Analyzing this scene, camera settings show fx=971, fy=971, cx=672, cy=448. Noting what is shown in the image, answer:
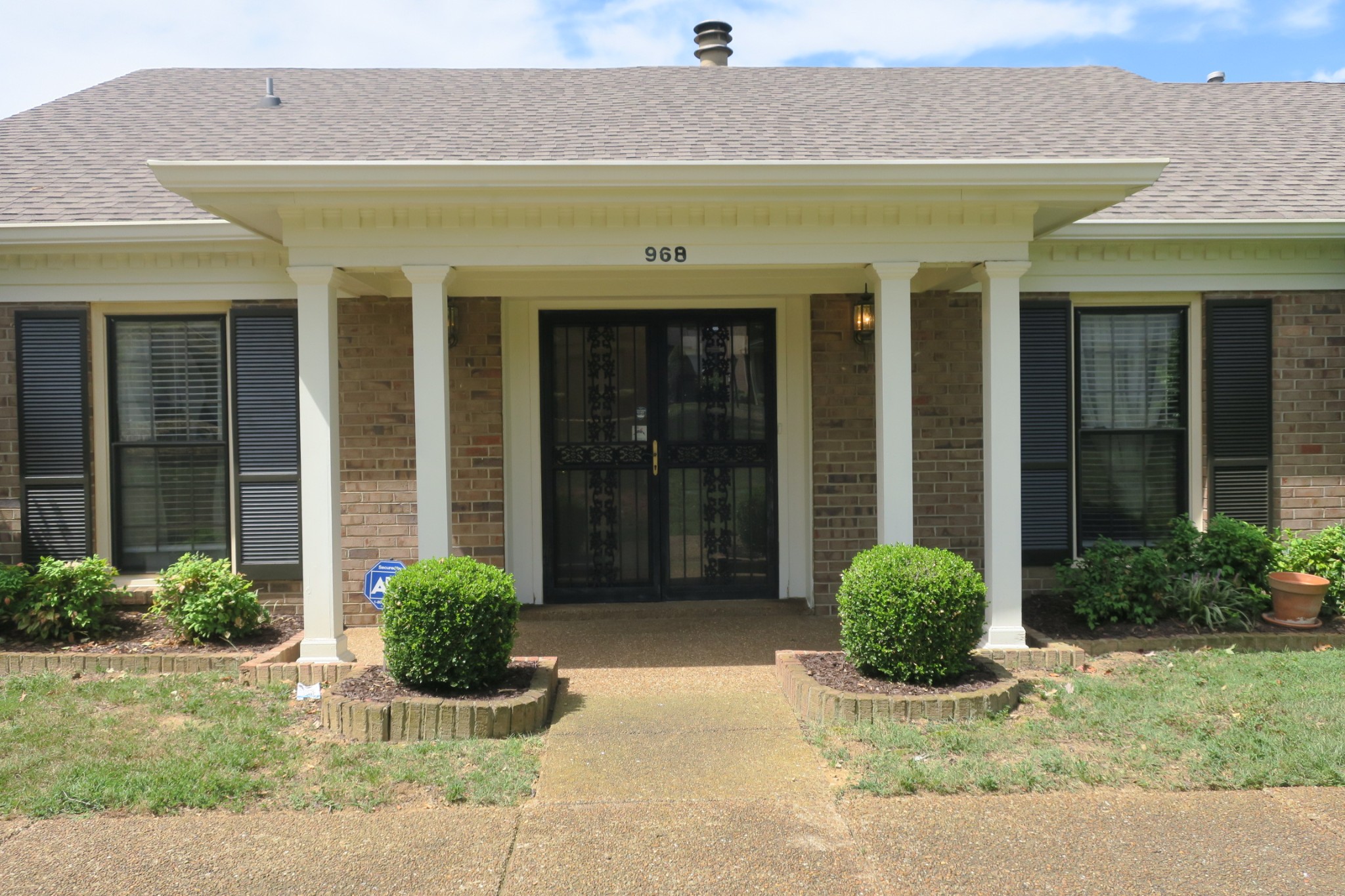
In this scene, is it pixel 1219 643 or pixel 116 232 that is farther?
pixel 116 232

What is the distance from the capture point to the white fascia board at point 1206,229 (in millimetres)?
6816

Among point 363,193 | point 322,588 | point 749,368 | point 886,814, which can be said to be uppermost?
point 363,193

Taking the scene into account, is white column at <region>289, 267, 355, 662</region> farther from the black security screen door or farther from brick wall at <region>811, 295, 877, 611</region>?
brick wall at <region>811, 295, 877, 611</region>

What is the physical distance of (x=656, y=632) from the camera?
709 centimetres

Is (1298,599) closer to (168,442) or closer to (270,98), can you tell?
(168,442)

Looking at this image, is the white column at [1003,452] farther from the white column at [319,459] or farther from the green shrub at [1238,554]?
the white column at [319,459]

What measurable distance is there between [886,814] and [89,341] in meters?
6.44

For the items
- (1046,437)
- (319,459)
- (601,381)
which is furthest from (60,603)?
(1046,437)

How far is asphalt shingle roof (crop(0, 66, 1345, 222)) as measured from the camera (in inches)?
277

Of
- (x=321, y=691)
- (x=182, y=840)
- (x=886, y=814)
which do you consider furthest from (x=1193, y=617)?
(x=182, y=840)

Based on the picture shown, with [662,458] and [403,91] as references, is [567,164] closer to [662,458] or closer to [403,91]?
[662,458]

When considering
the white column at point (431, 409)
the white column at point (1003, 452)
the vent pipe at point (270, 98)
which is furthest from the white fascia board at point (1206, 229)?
the vent pipe at point (270, 98)

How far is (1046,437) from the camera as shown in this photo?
24.2 ft

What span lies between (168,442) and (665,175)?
4.42 metres
